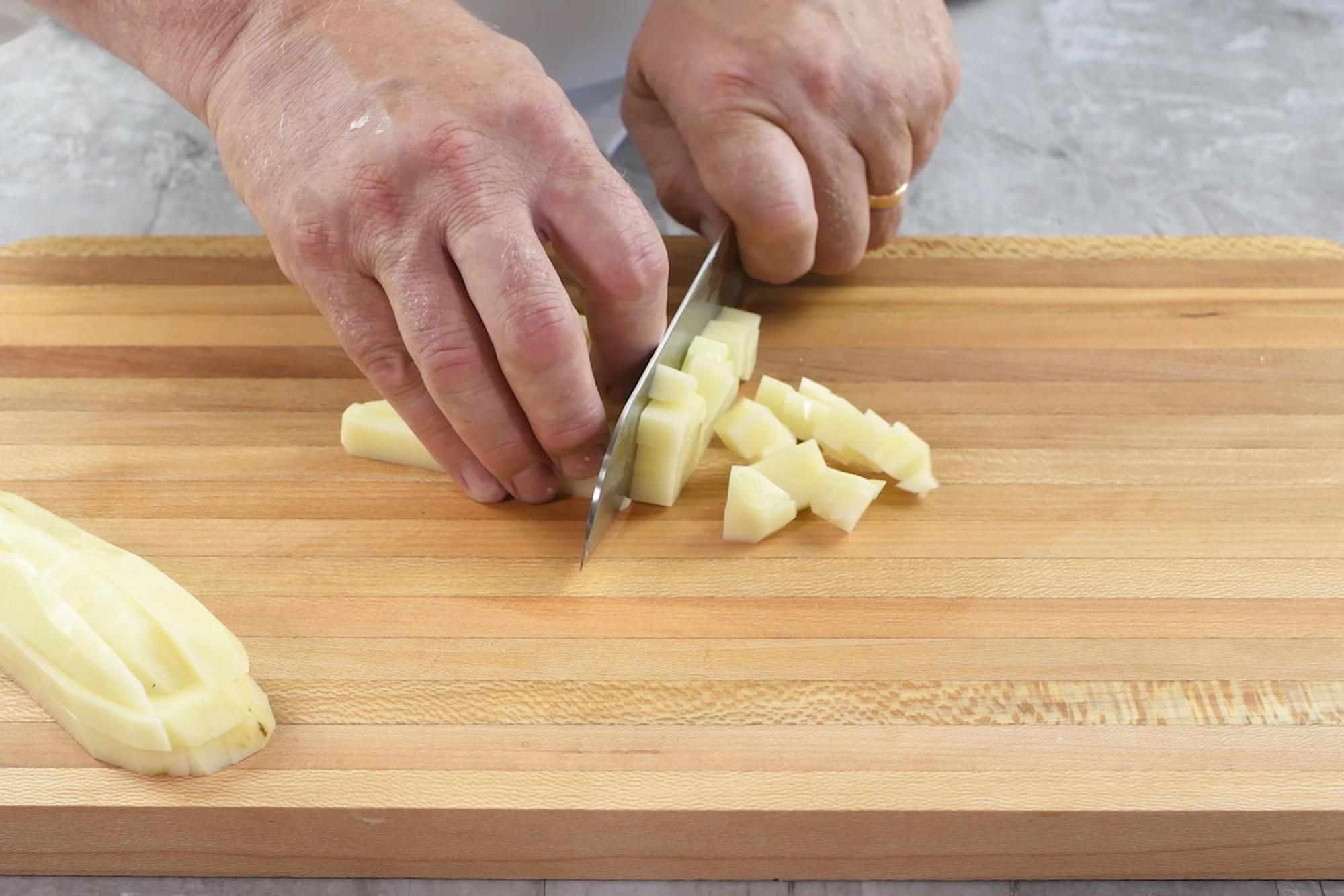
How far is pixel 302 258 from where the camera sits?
170 centimetres

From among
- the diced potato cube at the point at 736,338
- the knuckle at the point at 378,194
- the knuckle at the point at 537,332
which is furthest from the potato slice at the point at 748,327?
the knuckle at the point at 378,194

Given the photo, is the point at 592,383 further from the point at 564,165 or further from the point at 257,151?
the point at 257,151

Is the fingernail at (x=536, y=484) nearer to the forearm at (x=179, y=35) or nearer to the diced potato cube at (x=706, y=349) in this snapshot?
the diced potato cube at (x=706, y=349)

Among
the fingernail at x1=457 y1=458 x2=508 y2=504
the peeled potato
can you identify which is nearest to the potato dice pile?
the fingernail at x1=457 y1=458 x2=508 y2=504

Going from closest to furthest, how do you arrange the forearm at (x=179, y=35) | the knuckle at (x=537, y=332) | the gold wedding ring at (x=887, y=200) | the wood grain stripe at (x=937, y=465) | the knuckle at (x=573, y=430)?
the knuckle at (x=537, y=332)
the knuckle at (x=573, y=430)
the forearm at (x=179, y=35)
the wood grain stripe at (x=937, y=465)
the gold wedding ring at (x=887, y=200)

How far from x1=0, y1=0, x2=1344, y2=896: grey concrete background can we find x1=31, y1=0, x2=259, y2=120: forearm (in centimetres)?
103

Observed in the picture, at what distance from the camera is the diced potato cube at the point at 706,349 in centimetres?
198

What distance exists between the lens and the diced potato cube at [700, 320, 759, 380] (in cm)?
209

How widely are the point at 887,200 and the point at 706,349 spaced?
1.94 ft

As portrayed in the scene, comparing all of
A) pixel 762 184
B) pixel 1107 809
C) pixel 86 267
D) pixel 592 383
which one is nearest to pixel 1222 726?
pixel 1107 809

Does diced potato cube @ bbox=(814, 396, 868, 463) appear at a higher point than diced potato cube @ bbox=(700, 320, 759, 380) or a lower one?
lower

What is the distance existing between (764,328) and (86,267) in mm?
1333

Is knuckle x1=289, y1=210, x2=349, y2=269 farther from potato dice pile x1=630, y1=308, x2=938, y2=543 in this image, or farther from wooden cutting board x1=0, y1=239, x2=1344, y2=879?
potato dice pile x1=630, y1=308, x2=938, y2=543

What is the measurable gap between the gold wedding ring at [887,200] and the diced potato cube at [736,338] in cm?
40
